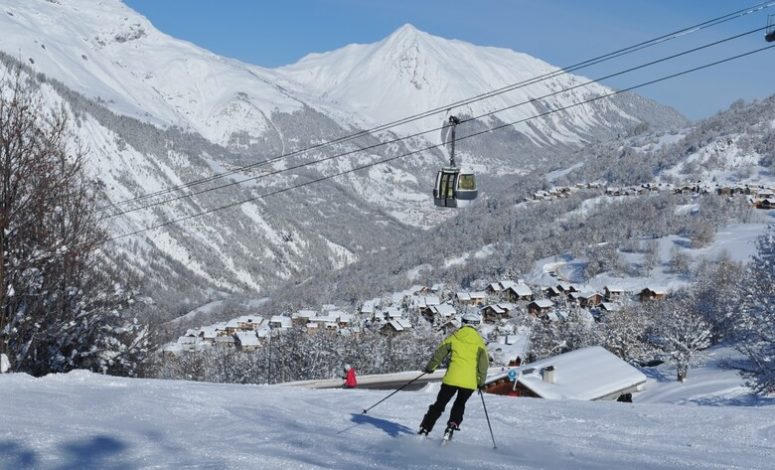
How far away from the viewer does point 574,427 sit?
37.2ft

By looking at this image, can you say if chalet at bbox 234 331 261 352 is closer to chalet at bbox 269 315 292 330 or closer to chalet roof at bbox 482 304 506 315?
chalet at bbox 269 315 292 330

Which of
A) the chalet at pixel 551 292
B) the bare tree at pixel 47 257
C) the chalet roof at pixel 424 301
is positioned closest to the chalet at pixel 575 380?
the bare tree at pixel 47 257

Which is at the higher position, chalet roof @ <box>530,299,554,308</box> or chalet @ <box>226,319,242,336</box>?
chalet roof @ <box>530,299,554,308</box>

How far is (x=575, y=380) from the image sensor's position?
31.4 metres

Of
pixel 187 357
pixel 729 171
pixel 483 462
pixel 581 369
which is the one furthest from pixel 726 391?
pixel 729 171

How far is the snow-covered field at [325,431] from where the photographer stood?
797 centimetres

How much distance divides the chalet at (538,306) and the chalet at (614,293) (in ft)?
25.8

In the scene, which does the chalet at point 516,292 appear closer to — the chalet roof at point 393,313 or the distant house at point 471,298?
the distant house at point 471,298

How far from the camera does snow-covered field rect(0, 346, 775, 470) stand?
7969 mm

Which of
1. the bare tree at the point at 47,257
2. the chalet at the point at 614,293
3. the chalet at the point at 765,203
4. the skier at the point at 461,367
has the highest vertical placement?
the chalet at the point at 765,203

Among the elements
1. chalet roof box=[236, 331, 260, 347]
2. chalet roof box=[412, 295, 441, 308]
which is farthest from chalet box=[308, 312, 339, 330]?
chalet roof box=[412, 295, 441, 308]

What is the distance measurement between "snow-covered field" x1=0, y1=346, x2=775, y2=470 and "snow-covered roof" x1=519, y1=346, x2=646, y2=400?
15610mm

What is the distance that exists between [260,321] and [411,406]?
114 meters

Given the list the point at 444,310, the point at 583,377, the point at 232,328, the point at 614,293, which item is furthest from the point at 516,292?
the point at 583,377
